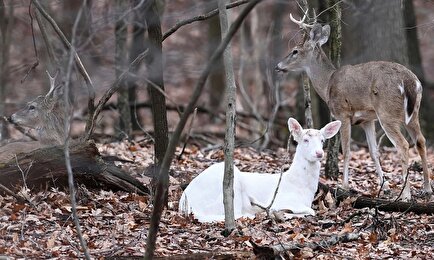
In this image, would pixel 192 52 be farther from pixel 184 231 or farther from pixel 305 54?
pixel 184 231

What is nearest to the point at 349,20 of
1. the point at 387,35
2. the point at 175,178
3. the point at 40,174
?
the point at 387,35

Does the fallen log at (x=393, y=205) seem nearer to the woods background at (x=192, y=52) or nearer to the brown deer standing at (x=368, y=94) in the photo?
the brown deer standing at (x=368, y=94)

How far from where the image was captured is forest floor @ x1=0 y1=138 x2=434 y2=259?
7250 mm

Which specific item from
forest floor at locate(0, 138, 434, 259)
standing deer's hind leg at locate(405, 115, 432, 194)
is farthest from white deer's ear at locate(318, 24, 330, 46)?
forest floor at locate(0, 138, 434, 259)

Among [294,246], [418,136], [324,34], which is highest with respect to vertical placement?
[324,34]

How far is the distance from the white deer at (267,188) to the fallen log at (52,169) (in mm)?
964

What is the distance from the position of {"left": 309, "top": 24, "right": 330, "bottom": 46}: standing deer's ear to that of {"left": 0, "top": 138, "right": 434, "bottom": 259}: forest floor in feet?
7.49

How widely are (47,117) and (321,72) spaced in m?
3.82

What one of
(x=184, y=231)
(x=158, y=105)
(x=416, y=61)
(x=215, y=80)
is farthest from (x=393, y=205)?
(x=215, y=80)

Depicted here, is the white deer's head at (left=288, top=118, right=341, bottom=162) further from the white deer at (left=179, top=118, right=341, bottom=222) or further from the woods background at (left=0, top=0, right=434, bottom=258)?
the woods background at (left=0, top=0, right=434, bottom=258)

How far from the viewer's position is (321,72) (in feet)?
36.8

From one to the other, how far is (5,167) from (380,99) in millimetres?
4341

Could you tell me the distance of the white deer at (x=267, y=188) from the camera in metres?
8.73

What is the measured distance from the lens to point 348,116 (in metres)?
10.6
